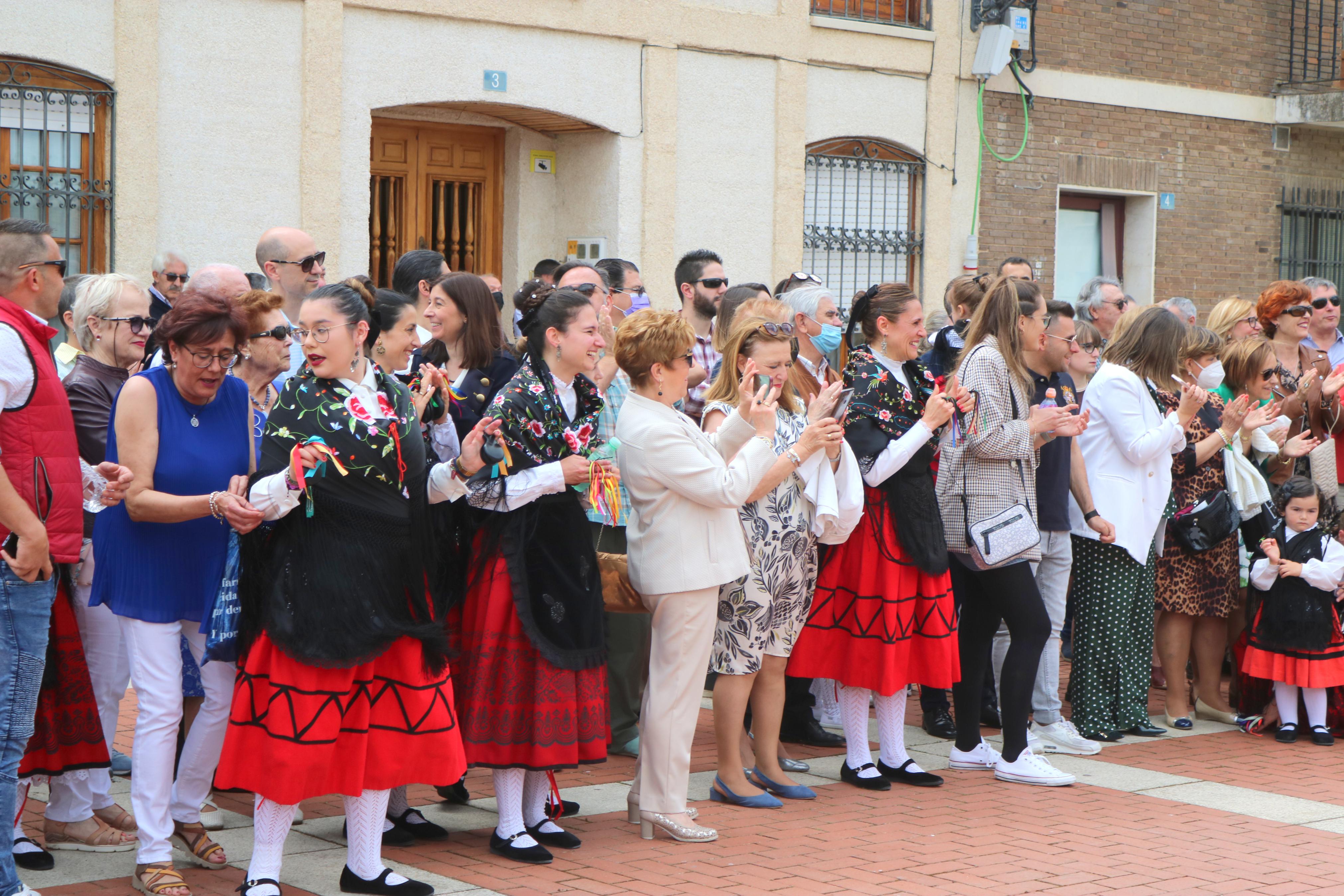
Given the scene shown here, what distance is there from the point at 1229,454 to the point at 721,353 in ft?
10.3

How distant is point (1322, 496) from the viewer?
8258mm

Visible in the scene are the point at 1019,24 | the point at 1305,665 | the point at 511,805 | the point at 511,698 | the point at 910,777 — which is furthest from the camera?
the point at 1019,24

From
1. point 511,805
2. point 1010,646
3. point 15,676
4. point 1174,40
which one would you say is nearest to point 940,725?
point 1010,646

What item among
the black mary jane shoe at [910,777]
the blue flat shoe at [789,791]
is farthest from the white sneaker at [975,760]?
the blue flat shoe at [789,791]

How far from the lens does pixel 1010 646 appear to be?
6414 millimetres

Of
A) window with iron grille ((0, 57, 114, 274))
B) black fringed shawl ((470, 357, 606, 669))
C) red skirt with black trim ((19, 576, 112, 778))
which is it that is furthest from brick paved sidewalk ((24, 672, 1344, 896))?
window with iron grille ((0, 57, 114, 274))

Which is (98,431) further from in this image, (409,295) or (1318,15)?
(1318,15)

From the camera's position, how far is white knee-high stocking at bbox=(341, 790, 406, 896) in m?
4.73

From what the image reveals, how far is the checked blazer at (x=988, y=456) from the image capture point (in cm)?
639

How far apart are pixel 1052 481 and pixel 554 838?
3060mm

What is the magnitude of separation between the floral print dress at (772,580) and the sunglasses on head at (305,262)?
1.92 m

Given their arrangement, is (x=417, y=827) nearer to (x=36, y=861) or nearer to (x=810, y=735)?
(x=36, y=861)

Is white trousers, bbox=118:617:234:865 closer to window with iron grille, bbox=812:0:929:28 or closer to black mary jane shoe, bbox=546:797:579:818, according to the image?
black mary jane shoe, bbox=546:797:579:818

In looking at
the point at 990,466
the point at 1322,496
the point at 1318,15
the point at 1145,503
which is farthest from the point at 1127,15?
the point at 990,466
